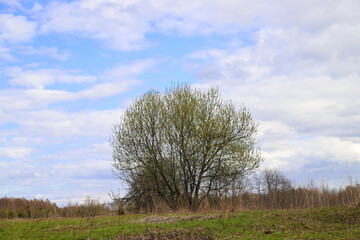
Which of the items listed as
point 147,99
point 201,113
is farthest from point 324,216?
point 147,99

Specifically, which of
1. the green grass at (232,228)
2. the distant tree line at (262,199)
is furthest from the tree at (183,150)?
the green grass at (232,228)

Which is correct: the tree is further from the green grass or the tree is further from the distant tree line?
the green grass

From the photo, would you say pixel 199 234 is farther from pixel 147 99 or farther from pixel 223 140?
pixel 147 99

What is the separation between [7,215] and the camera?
2136 centimetres

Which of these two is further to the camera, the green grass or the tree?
the tree

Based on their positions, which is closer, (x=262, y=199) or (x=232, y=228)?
(x=232, y=228)

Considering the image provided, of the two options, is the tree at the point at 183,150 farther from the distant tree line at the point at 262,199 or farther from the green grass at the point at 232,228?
the green grass at the point at 232,228

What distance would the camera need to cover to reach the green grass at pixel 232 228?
11.0m

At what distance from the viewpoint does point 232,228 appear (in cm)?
1211

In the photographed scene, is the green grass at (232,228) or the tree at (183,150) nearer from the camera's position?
the green grass at (232,228)

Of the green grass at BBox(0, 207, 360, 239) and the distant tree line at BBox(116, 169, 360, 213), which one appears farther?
the distant tree line at BBox(116, 169, 360, 213)

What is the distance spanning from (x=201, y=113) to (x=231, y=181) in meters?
5.25

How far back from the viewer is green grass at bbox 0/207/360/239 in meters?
11.0

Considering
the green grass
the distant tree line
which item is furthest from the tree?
the green grass
